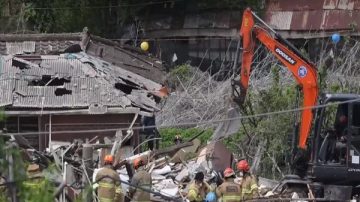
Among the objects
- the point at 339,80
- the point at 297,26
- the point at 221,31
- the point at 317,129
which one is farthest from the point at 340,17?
the point at 317,129

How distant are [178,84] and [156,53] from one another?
4.06m

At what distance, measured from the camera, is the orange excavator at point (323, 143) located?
50.8 feet

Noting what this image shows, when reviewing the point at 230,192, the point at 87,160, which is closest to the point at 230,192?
the point at 230,192

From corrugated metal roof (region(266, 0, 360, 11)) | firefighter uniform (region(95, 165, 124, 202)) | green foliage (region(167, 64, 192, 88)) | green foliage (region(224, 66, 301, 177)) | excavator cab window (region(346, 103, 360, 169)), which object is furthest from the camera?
corrugated metal roof (region(266, 0, 360, 11))

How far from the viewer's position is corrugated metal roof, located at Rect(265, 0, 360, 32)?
2914cm

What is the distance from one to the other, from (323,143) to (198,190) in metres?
2.29

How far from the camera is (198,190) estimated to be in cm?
1588

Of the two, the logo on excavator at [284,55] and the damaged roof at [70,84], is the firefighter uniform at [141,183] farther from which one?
the logo on excavator at [284,55]

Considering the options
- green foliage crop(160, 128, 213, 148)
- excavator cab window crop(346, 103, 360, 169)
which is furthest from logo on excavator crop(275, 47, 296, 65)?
green foliage crop(160, 128, 213, 148)

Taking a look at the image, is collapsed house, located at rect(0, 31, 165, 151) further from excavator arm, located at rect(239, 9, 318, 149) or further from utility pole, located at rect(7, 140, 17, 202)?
utility pole, located at rect(7, 140, 17, 202)

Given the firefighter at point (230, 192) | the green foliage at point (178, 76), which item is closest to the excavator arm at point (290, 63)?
the firefighter at point (230, 192)

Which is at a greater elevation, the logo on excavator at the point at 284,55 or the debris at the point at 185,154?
the logo on excavator at the point at 284,55

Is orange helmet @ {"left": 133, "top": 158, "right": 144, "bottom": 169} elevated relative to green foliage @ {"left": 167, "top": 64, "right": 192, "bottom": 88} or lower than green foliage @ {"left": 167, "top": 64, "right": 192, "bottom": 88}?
lower

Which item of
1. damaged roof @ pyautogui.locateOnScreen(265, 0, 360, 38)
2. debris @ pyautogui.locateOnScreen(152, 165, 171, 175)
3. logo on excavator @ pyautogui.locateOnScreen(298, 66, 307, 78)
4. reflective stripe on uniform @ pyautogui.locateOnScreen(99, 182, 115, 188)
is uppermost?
damaged roof @ pyautogui.locateOnScreen(265, 0, 360, 38)
